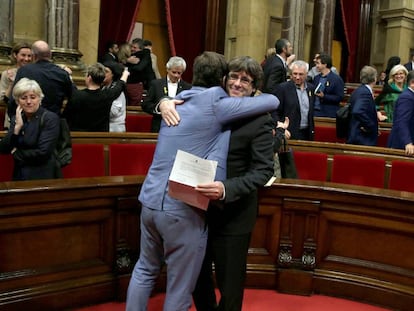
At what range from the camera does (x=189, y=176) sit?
6.91 ft

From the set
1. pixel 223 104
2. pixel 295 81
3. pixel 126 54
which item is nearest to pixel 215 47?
pixel 126 54

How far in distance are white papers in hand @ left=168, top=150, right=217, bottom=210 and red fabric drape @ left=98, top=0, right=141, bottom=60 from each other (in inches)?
260

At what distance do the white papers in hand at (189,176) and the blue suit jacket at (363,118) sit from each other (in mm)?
2891

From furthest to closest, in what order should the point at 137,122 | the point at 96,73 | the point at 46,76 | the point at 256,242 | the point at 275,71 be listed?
the point at 137,122
the point at 275,71
the point at 96,73
the point at 46,76
the point at 256,242

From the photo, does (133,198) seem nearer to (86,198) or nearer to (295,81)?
(86,198)

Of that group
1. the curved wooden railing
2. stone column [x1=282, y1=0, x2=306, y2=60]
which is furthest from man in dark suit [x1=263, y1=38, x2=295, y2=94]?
stone column [x1=282, y1=0, x2=306, y2=60]

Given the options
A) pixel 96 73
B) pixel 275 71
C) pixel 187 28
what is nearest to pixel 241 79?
pixel 96 73

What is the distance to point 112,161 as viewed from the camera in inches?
175

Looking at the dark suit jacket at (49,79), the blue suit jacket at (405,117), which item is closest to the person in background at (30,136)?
the dark suit jacket at (49,79)

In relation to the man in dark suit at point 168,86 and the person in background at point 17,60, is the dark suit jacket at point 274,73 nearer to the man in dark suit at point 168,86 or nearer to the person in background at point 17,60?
the man in dark suit at point 168,86

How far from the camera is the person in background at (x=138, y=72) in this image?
6480 millimetres

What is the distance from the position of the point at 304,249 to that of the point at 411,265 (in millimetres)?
600

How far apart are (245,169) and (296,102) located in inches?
92.7

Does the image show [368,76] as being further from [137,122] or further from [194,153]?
[194,153]
